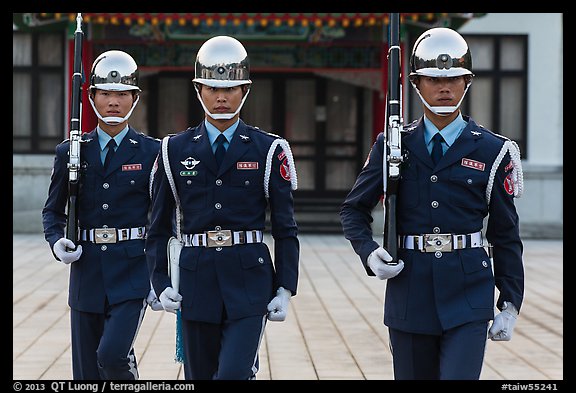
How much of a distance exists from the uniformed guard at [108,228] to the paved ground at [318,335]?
1.41 meters

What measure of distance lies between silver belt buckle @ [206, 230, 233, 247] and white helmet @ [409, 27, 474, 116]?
1059 millimetres

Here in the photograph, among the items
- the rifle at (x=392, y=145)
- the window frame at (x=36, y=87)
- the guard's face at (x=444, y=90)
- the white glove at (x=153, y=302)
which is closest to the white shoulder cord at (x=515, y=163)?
the guard's face at (x=444, y=90)

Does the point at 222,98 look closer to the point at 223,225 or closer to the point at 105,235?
the point at 223,225

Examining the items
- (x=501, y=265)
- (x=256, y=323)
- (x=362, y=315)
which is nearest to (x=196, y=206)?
(x=256, y=323)

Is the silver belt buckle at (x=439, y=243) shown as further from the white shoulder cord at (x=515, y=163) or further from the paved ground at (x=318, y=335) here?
the paved ground at (x=318, y=335)

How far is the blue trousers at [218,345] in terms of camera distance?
14.2 ft

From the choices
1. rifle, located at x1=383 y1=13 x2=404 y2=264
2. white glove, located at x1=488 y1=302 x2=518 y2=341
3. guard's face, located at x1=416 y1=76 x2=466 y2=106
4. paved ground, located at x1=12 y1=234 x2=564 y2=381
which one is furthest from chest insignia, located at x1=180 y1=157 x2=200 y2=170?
paved ground, located at x1=12 y1=234 x2=564 y2=381

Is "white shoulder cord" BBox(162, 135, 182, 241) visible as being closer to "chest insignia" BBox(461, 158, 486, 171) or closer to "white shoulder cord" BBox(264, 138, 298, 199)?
"white shoulder cord" BBox(264, 138, 298, 199)

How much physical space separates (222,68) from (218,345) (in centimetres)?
126

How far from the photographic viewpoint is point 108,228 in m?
5.31

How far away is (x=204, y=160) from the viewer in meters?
4.55

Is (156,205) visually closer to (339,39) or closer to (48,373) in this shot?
(48,373)

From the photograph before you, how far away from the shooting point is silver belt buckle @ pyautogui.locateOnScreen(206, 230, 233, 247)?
4492 mm

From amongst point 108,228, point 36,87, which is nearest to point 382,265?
point 108,228
